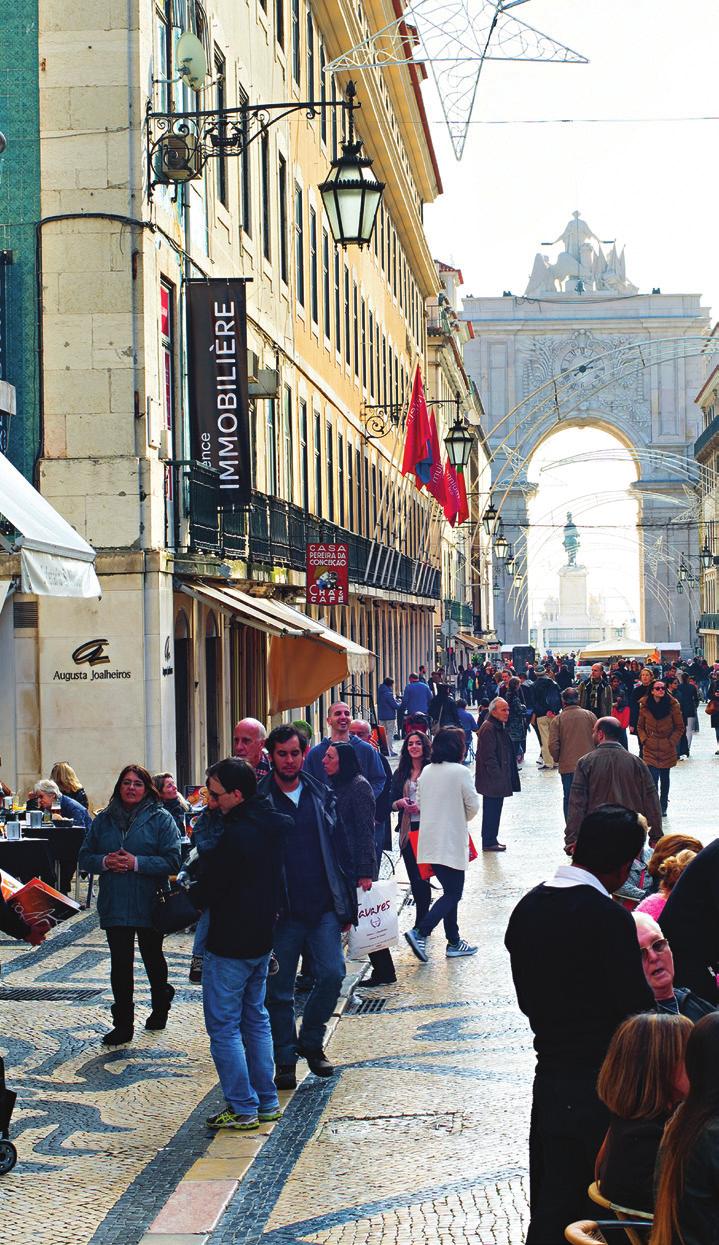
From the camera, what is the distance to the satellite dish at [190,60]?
1772cm

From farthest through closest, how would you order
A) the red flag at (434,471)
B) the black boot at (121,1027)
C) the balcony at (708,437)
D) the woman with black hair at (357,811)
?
the balcony at (708,437), the red flag at (434,471), the woman with black hair at (357,811), the black boot at (121,1027)

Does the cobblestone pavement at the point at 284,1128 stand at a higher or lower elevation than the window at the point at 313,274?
lower

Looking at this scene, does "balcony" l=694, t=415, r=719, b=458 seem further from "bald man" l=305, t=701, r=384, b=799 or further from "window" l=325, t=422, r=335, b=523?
"bald man" l=305, t=701, r=384, b=799

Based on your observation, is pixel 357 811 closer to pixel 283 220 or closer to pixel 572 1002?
pixel 572 1002

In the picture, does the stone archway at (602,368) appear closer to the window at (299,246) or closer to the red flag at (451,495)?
the red flag at (451,495)

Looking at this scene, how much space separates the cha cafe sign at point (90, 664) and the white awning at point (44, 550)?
5299mm

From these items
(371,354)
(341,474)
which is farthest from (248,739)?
(371,354)

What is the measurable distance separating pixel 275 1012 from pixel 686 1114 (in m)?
4.96

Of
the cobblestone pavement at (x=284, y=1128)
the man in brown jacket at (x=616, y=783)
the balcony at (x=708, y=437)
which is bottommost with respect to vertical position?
the cobblestone pavement at (x=284, y=1128)

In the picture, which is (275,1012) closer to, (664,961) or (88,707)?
(664,961)

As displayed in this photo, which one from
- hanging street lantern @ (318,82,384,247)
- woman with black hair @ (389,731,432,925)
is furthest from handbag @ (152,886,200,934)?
hanging street lantern @ (318,82,384,247)

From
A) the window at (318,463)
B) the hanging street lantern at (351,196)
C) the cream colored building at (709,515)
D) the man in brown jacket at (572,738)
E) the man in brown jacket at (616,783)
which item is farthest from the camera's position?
the cream colored building at (709,515)

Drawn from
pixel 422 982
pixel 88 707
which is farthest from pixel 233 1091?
pixel 88 707

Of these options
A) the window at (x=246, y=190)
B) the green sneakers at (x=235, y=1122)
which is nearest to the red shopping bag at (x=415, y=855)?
the green sneakers at (x=235, y=1122)
